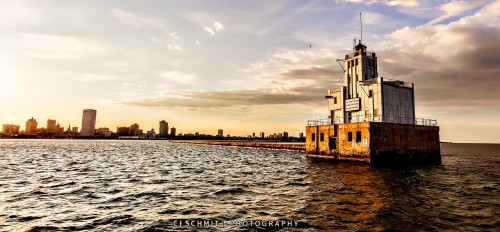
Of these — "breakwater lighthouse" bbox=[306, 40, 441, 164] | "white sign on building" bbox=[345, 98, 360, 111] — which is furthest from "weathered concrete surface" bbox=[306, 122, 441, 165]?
"white sign on building" bbox=[345, 98, 360, 111]

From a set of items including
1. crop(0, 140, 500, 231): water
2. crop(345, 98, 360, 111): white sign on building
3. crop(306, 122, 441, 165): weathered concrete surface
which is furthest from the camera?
crop(345, 98, 360, 111): white sign on building

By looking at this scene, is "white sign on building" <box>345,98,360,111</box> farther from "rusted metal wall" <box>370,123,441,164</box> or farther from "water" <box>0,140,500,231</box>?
"water" <box>0,140,500,231</box>

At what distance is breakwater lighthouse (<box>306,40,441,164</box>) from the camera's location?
34.1 meters

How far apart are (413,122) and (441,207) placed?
31.6 meters

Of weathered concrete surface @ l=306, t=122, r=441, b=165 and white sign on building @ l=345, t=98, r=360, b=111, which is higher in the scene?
white sign on building @ l=345, t=98, r=360, b=111

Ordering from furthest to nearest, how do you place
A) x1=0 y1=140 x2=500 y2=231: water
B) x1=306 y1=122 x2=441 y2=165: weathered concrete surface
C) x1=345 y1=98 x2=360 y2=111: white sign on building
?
x1=345 y1=98 x2=360 y2=111: white sign on building
x1=306 y1=122 x2=441 y2=165: weathered concrete surface
x1=0 y1=140 x2=500 y2=231: water

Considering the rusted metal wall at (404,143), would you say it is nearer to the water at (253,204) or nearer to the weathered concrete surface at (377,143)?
the weathered concrete surface at (377,143)

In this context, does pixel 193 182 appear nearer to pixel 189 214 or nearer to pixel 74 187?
pixel 74 187

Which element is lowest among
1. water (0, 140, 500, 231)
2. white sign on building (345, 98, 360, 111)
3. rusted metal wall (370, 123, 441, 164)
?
water (0, 140, 500, 231)

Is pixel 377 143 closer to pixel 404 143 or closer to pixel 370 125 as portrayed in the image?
pixel 370 125

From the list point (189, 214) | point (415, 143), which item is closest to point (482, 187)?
point (415, 143)

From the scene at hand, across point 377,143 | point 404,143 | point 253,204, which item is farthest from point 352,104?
point 253,204

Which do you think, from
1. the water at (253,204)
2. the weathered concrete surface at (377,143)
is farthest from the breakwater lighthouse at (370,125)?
the water at (253,204)

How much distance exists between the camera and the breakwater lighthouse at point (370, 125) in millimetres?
34094
